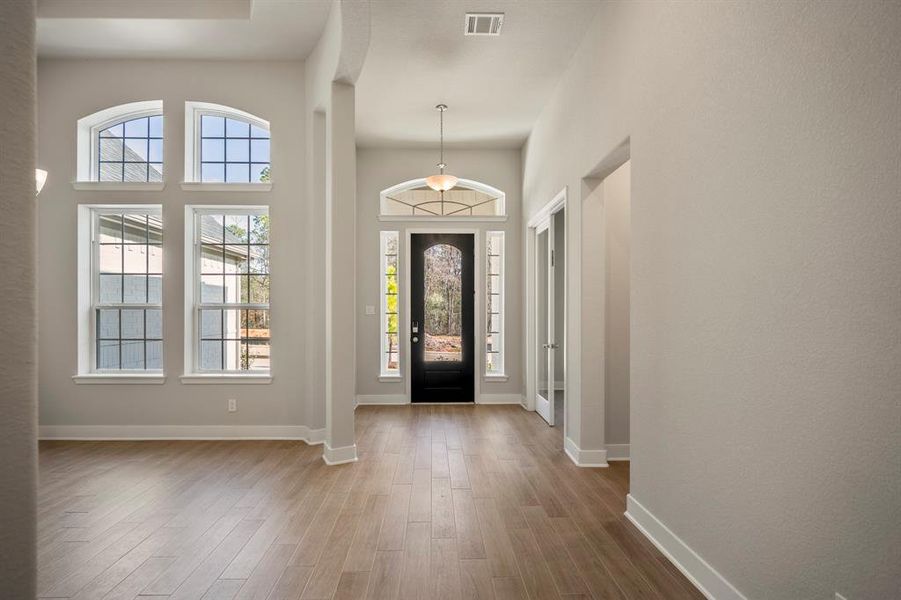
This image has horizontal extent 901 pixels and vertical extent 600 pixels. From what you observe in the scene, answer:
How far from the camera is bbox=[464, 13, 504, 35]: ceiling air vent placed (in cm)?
374

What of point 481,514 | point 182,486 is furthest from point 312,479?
point 481,514

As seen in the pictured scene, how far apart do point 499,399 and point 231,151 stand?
4.45 m

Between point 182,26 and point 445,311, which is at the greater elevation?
point 182,26

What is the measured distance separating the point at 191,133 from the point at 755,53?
4.92 meters

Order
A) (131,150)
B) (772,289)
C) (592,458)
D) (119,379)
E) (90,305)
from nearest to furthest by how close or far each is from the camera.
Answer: (772,289) < (592,458) < (119,379) < (90,305) < (131,150)

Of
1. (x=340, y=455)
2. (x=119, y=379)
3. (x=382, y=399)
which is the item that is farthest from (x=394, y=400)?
(x=119, y=379)

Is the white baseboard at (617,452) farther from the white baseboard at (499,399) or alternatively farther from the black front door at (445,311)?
the black front door at (445,311)

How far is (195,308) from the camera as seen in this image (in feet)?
16.4

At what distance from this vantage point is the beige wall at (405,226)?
22.2ft

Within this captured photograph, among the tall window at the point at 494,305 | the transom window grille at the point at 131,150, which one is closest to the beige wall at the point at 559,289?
the tall window at the point at 494,305

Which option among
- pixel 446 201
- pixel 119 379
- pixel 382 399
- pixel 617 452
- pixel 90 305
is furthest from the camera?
pixel 446 201

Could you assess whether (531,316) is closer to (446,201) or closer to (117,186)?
(446,201)

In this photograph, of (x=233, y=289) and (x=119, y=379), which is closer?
(x=119, y=379)

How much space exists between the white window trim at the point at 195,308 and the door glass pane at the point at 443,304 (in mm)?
2442
